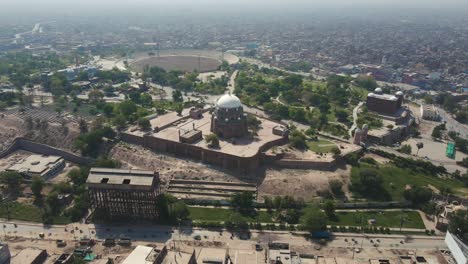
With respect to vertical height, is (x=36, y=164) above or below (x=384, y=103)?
below

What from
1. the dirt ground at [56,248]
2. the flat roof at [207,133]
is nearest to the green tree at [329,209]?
the flat roof at [207,133]

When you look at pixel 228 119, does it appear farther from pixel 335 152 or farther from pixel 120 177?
pixel 120 177

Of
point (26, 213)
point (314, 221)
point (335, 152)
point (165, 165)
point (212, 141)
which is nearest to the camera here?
Result: point (314, 221)

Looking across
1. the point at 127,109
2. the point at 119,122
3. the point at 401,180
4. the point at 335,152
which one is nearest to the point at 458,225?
the point at 401,180

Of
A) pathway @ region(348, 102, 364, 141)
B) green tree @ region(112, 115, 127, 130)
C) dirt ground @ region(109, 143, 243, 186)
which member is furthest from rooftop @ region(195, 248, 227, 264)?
pathway @ region(348, 102, 364, 141)

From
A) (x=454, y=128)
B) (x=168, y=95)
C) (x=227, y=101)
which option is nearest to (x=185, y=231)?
(x=227, y=101)

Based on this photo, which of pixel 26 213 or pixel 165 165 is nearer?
pixel 26 213

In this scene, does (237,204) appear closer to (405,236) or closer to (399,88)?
(405,236)

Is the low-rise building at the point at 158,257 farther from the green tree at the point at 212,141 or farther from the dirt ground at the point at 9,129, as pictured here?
the dirt ground at the point at 9,129
